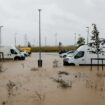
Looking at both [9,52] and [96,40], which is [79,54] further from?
[9,52]

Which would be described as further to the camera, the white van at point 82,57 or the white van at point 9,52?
the white van at point 9,52

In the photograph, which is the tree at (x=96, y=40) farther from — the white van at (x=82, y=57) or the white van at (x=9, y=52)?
the white van at (x=9, y=52)

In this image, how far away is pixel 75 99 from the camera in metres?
13.8

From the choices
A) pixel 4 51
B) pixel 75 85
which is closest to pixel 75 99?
pixel 75 85

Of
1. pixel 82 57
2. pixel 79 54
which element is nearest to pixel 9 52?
pixel 79 54

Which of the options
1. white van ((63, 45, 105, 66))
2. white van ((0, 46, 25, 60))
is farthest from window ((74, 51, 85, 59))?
white van ((0, 46, 25, 60))

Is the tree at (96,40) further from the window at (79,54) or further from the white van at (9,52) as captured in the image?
the white van at (9,52)

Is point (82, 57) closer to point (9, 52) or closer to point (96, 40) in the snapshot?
point (96, 40)

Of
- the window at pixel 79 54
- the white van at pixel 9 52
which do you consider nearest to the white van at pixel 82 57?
the window at pixel 79 54

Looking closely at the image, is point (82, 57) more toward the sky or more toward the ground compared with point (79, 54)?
more toward the ground

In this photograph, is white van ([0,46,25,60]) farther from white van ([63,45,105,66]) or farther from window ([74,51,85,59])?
window ([74,51,85,59])

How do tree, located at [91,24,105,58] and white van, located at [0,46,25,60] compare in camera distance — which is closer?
tree, located at [91,24,105,58]

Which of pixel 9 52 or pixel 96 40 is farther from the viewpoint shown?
pixel 9 52

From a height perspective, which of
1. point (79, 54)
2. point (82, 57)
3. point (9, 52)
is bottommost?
point (82, 57)
